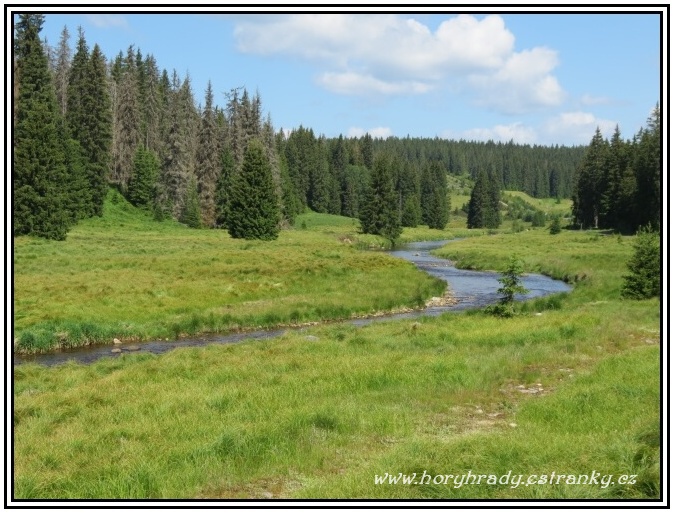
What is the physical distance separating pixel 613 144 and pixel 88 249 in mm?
85652

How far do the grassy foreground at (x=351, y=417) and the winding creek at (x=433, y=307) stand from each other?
3.06 m

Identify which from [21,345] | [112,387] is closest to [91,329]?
[21,345]

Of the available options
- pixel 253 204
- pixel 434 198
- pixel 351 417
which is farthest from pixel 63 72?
pixel 351 417

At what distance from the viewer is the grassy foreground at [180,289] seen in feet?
86.8

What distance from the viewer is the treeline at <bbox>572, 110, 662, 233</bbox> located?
80.1 m

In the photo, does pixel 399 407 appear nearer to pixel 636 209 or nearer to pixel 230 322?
pixel 230 322

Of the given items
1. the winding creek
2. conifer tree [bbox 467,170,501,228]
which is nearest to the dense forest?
conifer tree [bbox 467,170,501,228]

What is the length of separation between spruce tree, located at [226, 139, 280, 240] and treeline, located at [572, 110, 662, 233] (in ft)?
148

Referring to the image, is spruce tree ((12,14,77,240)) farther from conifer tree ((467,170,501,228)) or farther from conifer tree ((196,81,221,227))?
conifer tree ((467,170,501,228))

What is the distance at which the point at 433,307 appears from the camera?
116 feet

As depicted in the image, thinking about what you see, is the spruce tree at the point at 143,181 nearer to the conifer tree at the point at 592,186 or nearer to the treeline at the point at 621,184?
the treeline at the point at 621,184

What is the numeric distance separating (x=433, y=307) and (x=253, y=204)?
4089 cm

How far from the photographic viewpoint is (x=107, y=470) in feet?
30.8

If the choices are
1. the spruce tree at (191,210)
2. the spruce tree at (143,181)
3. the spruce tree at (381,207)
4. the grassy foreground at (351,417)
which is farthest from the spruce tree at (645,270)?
the spruce tree at (143,181)
